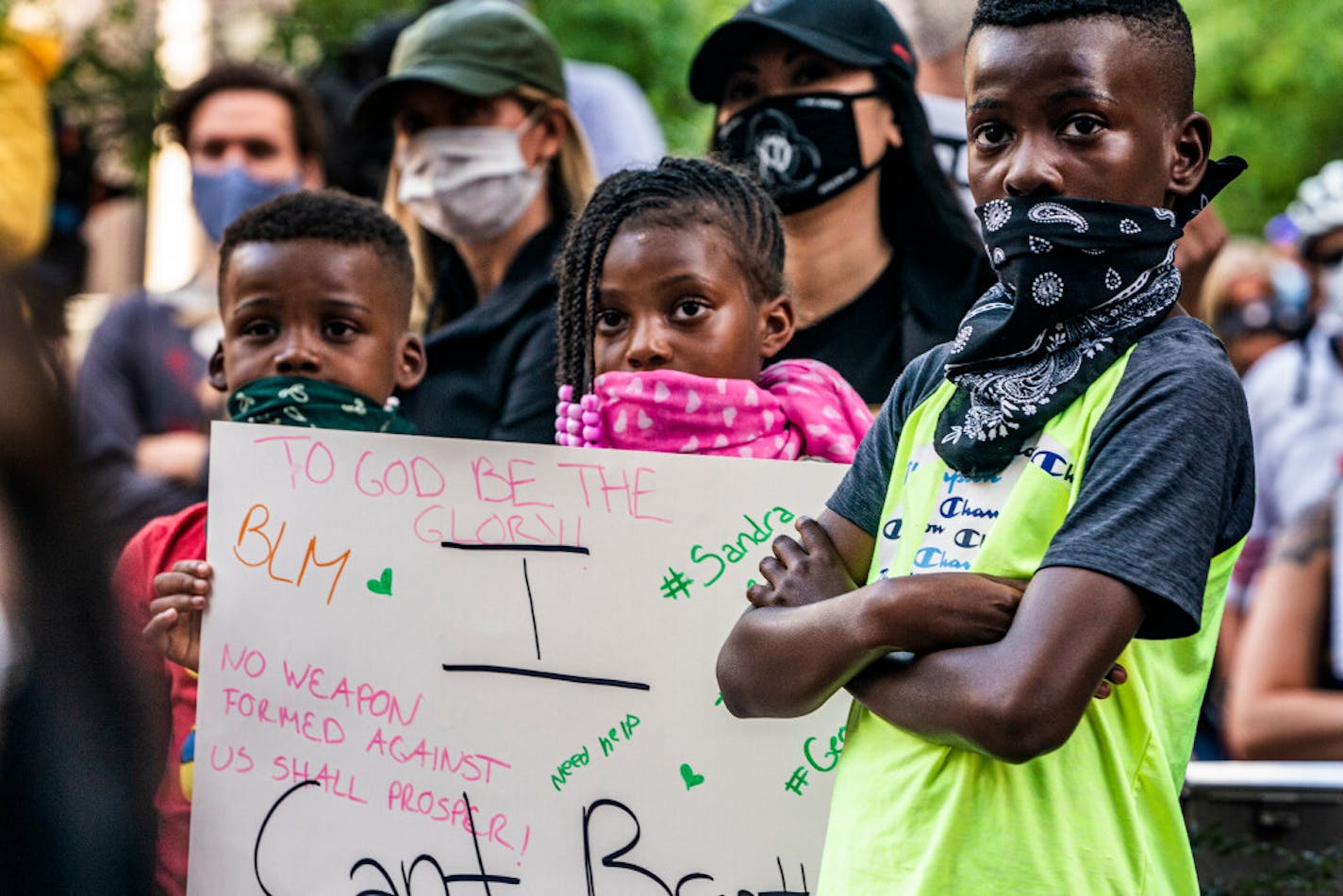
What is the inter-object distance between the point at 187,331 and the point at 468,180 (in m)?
1.49

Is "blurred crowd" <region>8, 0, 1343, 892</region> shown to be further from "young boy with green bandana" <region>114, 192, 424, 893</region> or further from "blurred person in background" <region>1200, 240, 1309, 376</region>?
"blurred person in background" <region>1200, 240, 1309, 376</region>

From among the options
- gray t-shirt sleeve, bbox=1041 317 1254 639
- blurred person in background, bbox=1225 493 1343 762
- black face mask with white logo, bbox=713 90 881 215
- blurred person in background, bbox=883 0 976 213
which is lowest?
blurred person in background, bbox=1225 493 1343 762

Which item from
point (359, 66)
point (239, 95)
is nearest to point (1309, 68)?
point (359, 66)

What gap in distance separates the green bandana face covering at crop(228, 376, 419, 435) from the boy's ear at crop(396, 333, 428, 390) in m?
0.24

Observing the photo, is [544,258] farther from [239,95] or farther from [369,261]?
[239,95]

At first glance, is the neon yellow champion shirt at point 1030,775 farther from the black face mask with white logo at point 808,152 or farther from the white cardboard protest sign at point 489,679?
the black face mask with white logo at point 808,152

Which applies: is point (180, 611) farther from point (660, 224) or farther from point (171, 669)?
point (660, 224)

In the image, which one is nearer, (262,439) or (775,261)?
(262,439)

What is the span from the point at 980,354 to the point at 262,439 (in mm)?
1356

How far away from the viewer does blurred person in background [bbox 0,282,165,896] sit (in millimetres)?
1644

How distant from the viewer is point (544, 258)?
14.9 feet

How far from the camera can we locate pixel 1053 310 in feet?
7.66

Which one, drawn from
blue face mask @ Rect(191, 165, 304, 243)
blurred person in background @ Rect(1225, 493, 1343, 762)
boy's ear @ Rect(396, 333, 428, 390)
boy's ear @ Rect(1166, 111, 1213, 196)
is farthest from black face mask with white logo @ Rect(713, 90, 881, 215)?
blue face mask @ Rect(191, 165, 304, 243)

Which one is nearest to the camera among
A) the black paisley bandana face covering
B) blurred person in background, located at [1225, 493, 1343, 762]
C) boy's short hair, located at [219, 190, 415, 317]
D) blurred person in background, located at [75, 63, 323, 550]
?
the black paisley bandana face covering
